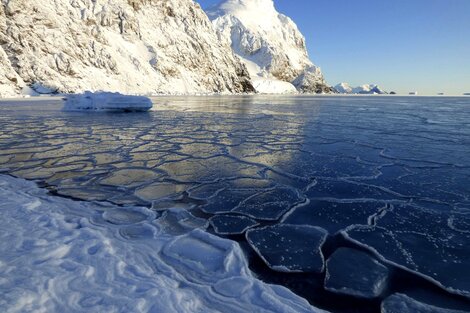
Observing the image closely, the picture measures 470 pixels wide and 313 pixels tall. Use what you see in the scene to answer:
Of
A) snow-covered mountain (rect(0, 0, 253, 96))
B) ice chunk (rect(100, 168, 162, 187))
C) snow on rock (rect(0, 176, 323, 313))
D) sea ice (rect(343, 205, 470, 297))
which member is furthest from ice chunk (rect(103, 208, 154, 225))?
snow-covered mountain (rect(0, 0, 253, 96))

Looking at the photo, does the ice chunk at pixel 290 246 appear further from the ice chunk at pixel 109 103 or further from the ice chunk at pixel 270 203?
the ice chunk at pixel 109 103

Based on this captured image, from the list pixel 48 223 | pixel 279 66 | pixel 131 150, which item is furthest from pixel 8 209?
pixel 279 66

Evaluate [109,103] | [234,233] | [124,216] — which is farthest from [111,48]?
[234,233]

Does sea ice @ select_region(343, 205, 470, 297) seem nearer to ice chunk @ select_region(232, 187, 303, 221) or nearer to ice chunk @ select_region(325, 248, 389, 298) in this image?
ice chunk @ select_region(325, 248, 389, 298)

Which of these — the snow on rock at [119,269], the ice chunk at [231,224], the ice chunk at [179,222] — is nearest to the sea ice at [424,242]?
the ice chunk at [231,224]

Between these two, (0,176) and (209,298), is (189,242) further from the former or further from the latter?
(0,176)

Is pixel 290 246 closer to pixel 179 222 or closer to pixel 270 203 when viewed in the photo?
pixel 270 203
